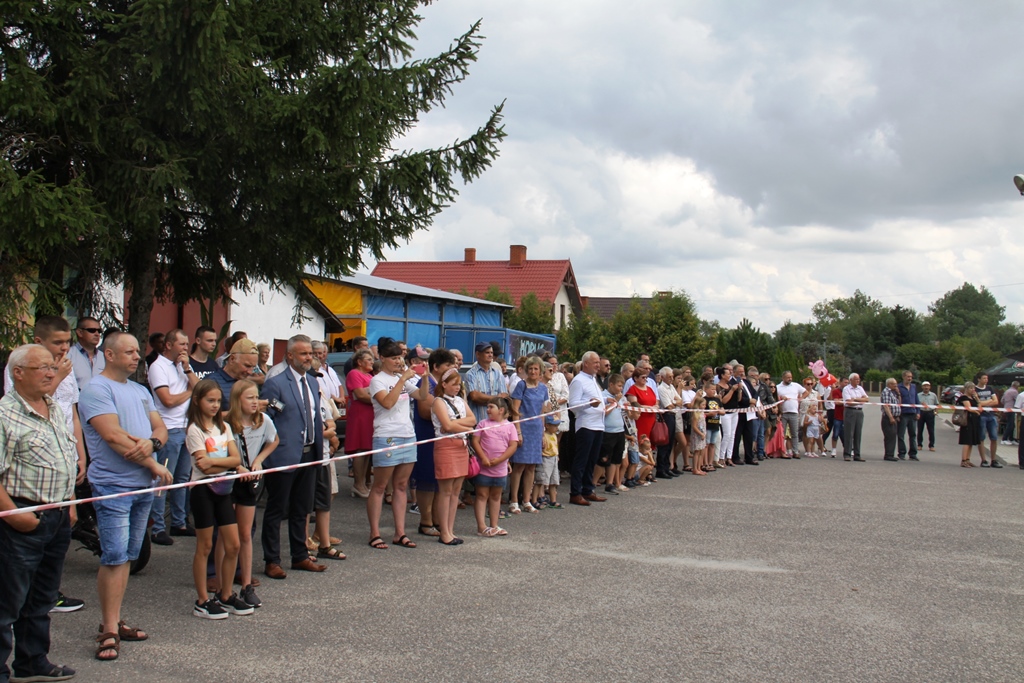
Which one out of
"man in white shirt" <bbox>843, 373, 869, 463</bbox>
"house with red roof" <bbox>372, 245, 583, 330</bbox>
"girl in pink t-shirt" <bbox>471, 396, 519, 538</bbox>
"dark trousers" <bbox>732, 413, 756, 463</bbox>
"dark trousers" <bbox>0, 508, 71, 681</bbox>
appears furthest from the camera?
"house with red roof" <bbox>372, 245, 583, 330</bbox>

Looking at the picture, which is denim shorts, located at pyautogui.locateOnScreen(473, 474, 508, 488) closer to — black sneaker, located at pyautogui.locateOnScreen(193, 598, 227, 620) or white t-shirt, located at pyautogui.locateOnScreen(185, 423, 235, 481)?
white t-shirt, located at pyautogui.locateOnScreen(185, 423, 235, 481)

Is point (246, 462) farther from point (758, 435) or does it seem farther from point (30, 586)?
point (758, 435)

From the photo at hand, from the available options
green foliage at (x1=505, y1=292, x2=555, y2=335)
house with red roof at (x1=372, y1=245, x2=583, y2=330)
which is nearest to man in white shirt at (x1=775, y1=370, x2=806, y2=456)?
green foliage at (x1=505, y1=292, x2=555, y2=335)

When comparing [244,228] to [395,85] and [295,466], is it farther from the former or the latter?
Result: [295,466]

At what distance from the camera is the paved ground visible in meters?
5.21

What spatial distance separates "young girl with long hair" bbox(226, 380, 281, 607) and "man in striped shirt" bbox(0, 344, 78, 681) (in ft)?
5.20

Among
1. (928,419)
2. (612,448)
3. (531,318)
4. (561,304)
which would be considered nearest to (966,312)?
(561,304)


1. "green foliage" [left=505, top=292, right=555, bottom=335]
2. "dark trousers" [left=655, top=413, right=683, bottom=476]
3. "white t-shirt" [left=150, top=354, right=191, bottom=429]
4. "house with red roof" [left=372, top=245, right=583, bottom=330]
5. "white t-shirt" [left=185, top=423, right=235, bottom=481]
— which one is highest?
"house with red roof" [left=372, top=245, right=583, bottom=330]

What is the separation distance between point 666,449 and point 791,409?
5943mm

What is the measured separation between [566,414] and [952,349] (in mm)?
89713

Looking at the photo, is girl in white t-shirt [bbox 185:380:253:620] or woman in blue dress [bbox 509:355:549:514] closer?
girl in white t-shirt [bbox 185:380:253:620]

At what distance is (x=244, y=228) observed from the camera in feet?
34.8

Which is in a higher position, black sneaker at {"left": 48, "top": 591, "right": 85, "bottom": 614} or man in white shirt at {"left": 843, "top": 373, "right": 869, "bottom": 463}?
man in white shirt at {"left": 843, "top": 373, "right": 869, "bottom": 463}

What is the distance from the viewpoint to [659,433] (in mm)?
14555
